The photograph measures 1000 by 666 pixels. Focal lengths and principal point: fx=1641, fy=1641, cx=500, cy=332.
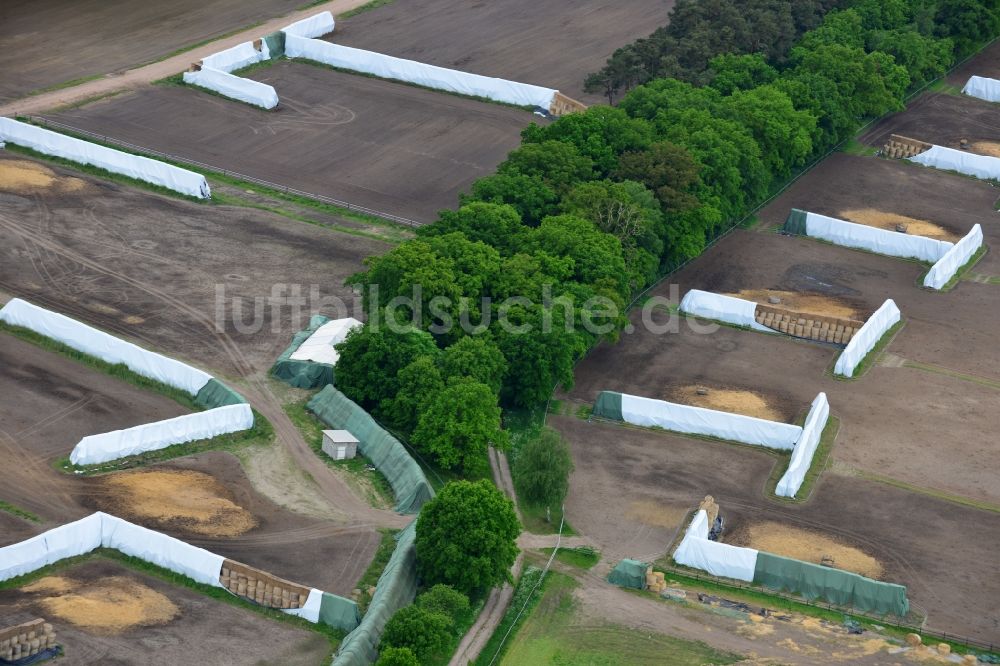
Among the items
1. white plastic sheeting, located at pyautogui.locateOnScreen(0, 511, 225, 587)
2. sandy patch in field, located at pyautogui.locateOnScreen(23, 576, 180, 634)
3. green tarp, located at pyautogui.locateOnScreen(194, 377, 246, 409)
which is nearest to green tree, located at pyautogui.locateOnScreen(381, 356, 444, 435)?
green tarp, located at pyautogui.locateOnScreen(194, 377, 246, 409)

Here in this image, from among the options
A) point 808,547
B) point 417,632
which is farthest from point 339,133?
point 417,632

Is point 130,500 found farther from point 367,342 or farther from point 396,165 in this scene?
point 396,165

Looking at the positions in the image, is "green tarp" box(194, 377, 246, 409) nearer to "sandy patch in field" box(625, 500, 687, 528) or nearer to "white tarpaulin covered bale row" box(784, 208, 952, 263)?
"sandy patch in field" box(625, 500, 687, 528)

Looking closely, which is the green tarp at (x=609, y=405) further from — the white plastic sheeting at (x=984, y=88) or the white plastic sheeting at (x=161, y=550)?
the white plastic sheeting at (x=984, y=88)

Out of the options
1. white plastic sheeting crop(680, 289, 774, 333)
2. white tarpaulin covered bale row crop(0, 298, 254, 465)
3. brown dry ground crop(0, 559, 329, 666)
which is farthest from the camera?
white plastic sheeting crop(680, 289, 774, 333)

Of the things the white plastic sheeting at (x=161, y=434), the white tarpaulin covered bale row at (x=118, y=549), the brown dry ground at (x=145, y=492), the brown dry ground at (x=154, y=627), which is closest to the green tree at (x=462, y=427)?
the brown dry ground at (x=145, y=492)
